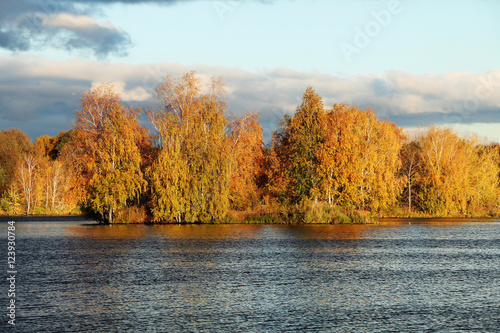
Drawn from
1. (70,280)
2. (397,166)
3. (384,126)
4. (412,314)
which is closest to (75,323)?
(70,280)

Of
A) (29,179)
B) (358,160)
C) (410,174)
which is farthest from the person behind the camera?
(29,179)

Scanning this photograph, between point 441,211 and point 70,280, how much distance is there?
2938 inches

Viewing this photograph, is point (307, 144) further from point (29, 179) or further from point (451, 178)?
point (29, 179)

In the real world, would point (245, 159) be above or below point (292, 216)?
above

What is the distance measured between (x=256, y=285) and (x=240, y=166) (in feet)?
183

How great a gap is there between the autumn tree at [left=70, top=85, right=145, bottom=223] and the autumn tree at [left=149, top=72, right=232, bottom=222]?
10.4ft

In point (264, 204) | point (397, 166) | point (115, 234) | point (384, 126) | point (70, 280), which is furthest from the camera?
point (397, 166)

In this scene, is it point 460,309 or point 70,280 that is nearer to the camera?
point 460,309

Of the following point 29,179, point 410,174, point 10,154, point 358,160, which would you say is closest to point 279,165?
point 358,160

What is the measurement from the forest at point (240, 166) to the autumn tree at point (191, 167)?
14 cm

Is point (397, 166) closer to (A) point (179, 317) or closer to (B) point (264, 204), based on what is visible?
(B) point (264, 204)

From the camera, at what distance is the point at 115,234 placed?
194 feet

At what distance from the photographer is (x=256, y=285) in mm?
28891

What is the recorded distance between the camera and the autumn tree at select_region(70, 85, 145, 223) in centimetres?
7056
